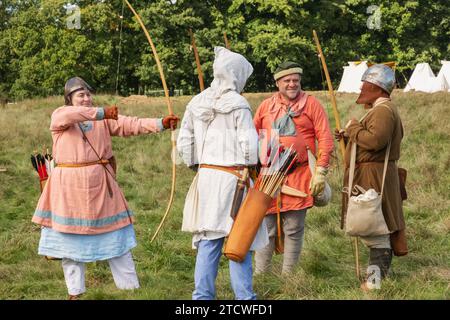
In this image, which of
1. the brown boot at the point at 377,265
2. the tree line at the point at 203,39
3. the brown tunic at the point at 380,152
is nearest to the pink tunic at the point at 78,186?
the brown tunic at the point at 380,152

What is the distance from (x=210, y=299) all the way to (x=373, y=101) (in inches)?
72.3

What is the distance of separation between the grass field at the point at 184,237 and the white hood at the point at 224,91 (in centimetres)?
136

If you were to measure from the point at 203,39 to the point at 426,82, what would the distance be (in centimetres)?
1261

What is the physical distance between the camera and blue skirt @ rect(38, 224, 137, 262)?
16.2ft

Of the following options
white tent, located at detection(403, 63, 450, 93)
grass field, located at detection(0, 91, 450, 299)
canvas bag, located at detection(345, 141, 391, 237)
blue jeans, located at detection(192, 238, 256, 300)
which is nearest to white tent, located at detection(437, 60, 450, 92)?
white tent, located at detection(403, 63, 450, 93)

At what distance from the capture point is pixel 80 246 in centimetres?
496

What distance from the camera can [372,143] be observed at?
188 inches

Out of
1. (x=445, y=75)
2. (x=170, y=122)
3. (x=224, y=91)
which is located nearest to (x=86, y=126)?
(x=170, y=122)

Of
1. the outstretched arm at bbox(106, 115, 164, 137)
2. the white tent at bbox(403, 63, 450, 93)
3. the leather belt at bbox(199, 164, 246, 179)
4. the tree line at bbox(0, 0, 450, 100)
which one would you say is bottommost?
the leather belt at bbox(199, 164, 246, 179)

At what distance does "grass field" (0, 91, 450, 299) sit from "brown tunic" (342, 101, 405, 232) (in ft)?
1.81

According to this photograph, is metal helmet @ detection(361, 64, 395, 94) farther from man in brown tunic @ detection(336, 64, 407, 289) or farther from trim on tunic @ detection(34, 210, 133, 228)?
trim on tunic @ detection(34, 210, 133, 228)

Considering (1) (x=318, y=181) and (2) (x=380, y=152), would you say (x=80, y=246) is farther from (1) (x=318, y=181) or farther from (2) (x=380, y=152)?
(2) (x=380, y=152)

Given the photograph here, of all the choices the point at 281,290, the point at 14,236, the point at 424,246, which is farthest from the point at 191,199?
the point at 14,236

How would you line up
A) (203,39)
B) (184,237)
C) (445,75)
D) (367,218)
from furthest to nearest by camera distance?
(203,39) < (445,75) < (184,237) < (367,218)
